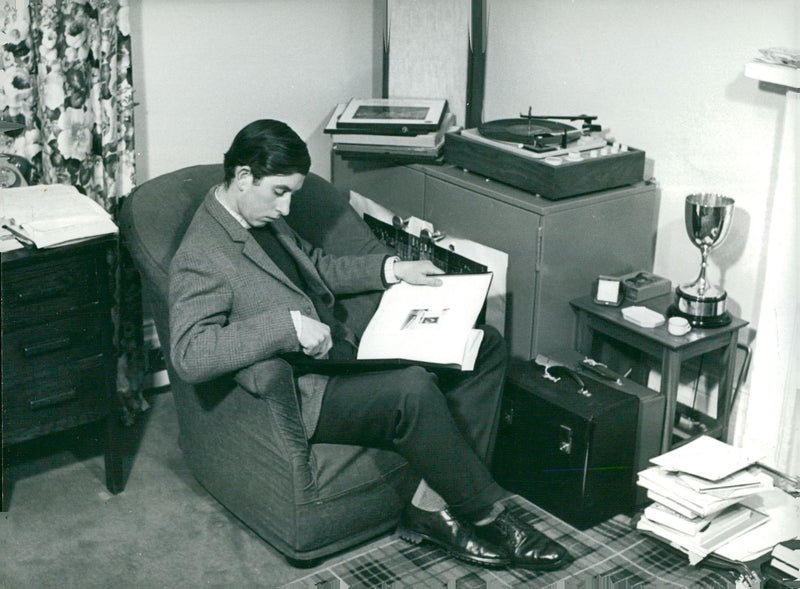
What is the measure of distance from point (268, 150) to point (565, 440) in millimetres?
1059

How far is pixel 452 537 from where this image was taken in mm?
2449

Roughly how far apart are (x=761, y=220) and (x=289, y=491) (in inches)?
60.0

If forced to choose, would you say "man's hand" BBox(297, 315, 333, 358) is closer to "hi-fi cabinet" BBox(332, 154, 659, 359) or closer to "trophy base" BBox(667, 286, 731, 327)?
"hi-fi cabinet" BBox(332, 154, 659, 359)

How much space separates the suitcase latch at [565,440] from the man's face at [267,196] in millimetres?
908

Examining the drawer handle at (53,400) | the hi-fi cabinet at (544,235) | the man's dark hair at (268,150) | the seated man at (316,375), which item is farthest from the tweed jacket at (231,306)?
the hi-fi cabinet at (544,235)

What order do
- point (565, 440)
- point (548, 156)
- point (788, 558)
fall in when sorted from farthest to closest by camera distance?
point (548, 156), point (565, 440), point (788, 558)

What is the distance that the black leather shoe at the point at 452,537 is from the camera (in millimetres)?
2426

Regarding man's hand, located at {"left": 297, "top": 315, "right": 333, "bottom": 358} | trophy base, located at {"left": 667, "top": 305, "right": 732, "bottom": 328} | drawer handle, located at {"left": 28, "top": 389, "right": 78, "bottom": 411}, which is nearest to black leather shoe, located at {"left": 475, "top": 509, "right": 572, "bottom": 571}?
man's hand, located at {"left": 297, "top": 315, "right": 333, "bottom": 358}

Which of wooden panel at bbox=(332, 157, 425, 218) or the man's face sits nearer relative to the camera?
the man's face

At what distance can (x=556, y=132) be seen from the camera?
9.81ft

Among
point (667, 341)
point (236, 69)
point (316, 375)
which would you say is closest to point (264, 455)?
point (316, 375)

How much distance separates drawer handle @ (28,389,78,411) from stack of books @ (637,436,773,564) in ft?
4.91

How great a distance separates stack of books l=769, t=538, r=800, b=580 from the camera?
2252mm

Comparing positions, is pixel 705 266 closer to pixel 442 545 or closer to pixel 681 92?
pixel 681 92
